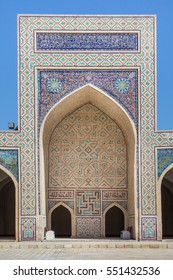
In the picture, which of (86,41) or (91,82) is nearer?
(91,82)

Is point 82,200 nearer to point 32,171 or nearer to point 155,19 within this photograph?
→ point 32,171

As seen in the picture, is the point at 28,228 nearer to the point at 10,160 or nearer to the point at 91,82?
the point at 10,160

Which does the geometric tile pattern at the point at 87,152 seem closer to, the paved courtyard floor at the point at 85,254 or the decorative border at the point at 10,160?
the decorative border at the point at 10,160

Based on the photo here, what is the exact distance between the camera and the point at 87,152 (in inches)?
595

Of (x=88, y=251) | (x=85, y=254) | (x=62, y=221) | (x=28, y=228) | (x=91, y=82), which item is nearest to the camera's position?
(x=85, y=254)

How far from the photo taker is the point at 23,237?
1357 cm

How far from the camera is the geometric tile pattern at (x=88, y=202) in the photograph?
14977 mm

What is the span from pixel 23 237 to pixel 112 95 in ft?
13.4

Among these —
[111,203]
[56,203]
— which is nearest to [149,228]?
[111,203]

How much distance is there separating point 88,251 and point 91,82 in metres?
4.59

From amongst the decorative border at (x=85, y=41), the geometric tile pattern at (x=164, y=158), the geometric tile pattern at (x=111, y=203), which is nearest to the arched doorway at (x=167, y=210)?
the geometric tile pattern at (x=111, y=203)

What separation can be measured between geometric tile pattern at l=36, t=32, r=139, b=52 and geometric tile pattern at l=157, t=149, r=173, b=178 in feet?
8.66

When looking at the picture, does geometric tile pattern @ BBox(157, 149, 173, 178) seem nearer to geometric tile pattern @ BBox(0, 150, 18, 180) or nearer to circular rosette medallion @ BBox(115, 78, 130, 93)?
circular rosette medallion @ BBox(115, 78, 130, 93)
